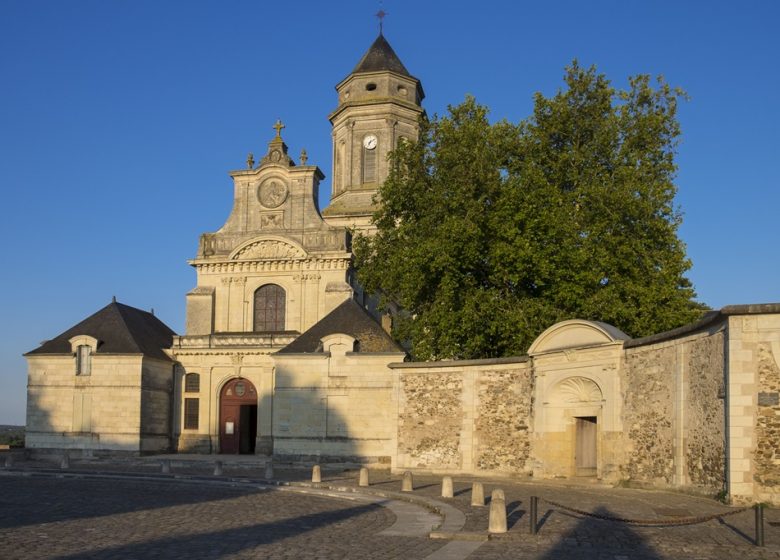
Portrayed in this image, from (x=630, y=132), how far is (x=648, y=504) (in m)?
18.4

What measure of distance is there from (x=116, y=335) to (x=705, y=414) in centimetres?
2716

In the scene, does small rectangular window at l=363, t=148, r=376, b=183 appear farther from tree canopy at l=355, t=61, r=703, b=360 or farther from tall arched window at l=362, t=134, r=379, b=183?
tree canopy at l=355, t=61, r=703, b=360

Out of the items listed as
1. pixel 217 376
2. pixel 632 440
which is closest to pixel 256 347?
pixel 217 376

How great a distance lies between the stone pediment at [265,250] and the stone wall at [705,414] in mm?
24852

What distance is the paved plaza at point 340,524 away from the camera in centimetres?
1107

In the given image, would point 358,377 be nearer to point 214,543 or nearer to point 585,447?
point 585,447

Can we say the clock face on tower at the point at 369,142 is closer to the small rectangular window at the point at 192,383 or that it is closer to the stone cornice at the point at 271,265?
the stone cornice at the point at 271,265

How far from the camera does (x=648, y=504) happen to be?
659 inches

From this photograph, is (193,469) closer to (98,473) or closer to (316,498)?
(98,473)

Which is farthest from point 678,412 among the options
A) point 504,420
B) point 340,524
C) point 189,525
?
point 189,525

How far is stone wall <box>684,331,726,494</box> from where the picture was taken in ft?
56.3

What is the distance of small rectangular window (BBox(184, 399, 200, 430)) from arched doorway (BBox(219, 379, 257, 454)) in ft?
3.62

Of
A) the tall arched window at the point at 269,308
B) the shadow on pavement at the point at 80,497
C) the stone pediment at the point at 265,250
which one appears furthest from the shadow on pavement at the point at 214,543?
the stone pediment at the point at 265,250

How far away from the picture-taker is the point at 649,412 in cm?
2023
